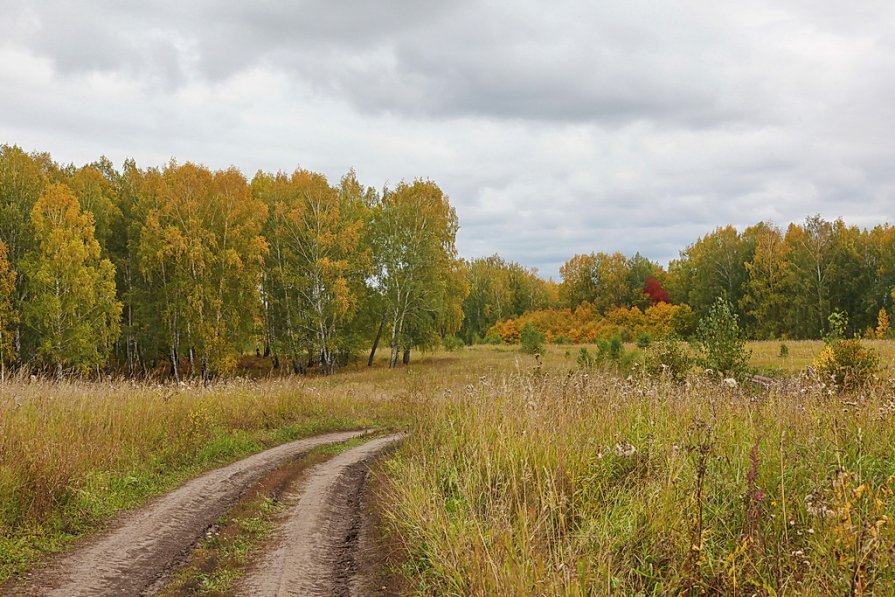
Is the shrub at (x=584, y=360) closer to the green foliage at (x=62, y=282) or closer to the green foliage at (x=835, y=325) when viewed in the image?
the green foliage at (x=835, y=325)

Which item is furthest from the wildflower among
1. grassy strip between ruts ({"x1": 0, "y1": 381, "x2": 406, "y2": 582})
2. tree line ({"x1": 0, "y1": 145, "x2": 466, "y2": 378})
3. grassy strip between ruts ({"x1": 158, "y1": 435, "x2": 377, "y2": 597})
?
tree line ({"x1": 0, "y1": 145, "x2": 466, "y2": 378})

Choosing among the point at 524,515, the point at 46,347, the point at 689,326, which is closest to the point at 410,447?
the point at 524,515

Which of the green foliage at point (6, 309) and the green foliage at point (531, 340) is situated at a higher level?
the green foliage at point (6, 309)

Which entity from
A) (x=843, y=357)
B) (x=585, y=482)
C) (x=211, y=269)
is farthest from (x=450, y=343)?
(x=585, y=482)

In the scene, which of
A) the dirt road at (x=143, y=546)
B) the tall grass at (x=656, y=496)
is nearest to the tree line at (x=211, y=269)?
the dirt road at (x=143, y=546)

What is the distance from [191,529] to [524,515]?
446cm

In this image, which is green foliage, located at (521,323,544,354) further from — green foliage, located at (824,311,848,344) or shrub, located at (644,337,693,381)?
green foliage, located at (824,311,848,344)

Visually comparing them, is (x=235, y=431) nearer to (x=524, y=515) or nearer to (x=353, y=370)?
(x=524, y=515)

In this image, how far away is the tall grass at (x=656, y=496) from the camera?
13.3 ft

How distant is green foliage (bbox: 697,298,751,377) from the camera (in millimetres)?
15406

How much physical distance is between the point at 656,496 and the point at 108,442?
9027 mm

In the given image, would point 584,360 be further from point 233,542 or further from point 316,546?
point 233,542

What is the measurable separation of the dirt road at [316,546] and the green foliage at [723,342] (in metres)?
9.95

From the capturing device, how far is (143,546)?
664 cm
